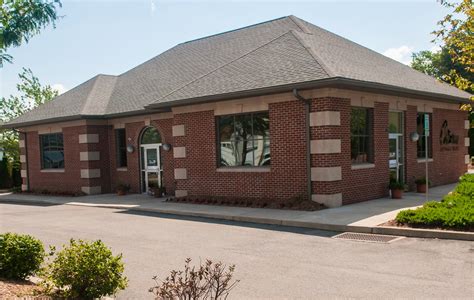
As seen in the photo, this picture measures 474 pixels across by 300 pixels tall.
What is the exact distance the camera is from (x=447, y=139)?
2019cm

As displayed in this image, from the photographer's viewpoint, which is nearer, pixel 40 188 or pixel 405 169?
pixel 405 169

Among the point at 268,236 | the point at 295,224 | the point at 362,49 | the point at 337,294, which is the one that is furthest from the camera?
the point at 362,49

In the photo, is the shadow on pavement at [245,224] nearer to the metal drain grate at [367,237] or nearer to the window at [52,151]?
the metal drain grate at [367,237]

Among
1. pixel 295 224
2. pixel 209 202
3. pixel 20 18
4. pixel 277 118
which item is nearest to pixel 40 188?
pixel 209 202

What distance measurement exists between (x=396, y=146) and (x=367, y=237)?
7874mm

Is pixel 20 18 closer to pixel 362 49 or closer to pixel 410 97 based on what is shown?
pixel 410 97

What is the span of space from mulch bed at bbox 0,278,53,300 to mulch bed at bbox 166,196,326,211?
8.65 metres

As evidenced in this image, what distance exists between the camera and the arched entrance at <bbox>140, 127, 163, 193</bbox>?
2053 centimetres

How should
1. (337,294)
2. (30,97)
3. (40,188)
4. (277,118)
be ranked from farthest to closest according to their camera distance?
(30,97), (40,188), (277,118), (337,294)

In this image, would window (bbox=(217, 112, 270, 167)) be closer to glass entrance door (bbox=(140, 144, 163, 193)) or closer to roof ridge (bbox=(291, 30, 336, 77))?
roof ridge (bbox=(291, 30, 336, 77))

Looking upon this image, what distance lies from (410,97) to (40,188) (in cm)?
1946

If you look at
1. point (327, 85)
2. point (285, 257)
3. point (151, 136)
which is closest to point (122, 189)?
point (151, 136)

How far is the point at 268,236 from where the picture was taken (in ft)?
34.5

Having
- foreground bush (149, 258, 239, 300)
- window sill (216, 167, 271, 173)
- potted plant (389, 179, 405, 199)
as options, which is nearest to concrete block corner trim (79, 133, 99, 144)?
window sill (216, 167, 271, 173)
